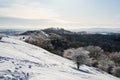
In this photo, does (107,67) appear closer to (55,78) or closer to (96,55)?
(96,55)

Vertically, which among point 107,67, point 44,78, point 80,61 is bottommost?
point 107,67

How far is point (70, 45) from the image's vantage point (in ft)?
428

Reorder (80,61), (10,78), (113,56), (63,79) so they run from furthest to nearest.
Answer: (113,56), (80,61), (63,79), (10,78)

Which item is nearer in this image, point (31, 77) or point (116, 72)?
point (31, 77)

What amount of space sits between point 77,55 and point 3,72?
29.6m

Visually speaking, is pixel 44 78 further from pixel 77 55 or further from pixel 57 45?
pixel 57 45

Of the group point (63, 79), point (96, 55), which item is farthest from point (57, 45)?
point (63, 79)

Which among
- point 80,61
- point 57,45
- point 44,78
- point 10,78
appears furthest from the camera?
point 57,45

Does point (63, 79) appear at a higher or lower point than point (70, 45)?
higher

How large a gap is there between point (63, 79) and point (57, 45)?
99.0 m

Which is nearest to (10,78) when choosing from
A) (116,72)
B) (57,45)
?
(116,72)

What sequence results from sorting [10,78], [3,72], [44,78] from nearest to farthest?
1. [10,78]
2. [3,72]
3. [44,78]

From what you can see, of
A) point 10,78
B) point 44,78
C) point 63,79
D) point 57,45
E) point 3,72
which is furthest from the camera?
point 57,45

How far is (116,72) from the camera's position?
65.6 m
